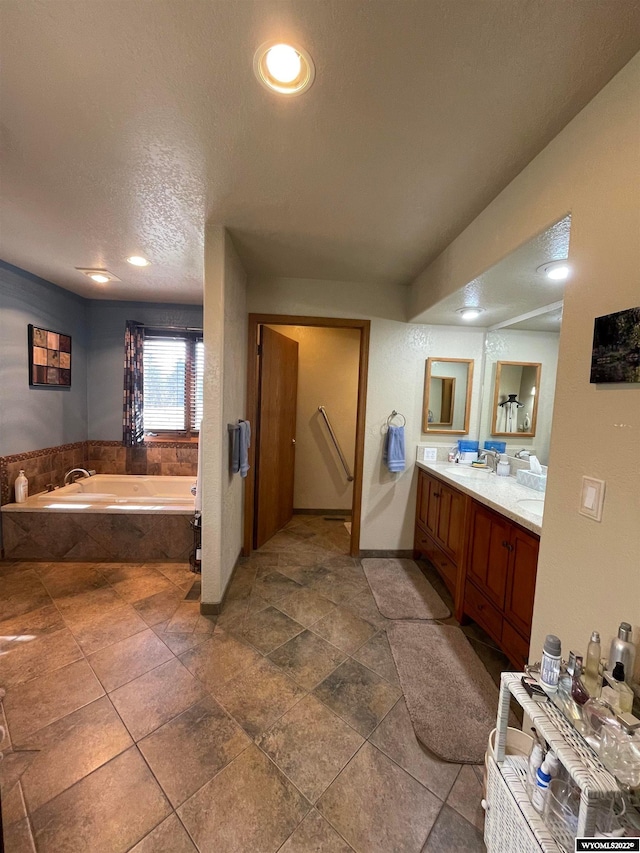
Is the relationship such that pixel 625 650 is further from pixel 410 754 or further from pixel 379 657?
pixel 379 657

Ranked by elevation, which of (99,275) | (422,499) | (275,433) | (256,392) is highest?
(99,275)

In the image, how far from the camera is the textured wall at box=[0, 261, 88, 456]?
105 inches

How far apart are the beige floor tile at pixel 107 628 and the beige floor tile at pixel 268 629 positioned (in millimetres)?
655

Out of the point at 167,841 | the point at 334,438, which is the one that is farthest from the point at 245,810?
the point at 334,438

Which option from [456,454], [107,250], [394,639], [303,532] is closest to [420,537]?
[456,454]

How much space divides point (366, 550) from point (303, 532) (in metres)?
0.86

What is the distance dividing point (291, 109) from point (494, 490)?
7.03ft

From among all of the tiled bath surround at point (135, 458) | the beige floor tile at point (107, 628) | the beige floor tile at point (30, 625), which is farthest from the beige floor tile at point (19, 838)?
the tiled bath surround at point (135, 458)

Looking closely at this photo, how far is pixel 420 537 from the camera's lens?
2859 millimetres

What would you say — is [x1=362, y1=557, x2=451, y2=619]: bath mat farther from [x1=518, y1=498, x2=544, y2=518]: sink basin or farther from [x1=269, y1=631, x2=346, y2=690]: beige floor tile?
[x1=518, y1=498, x2=544, y2=518]: sink basin

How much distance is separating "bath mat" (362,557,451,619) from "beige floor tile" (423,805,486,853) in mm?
1060

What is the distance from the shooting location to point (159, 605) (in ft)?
7.27

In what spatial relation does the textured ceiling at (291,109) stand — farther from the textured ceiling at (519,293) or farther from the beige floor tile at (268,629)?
the beige floor tile at (268,629)

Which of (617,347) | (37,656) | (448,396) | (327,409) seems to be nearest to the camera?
(617,347)
